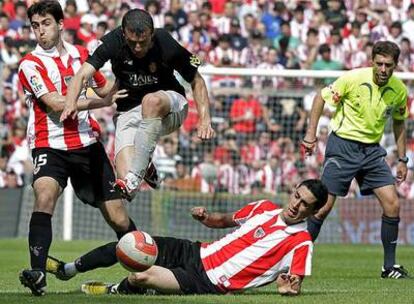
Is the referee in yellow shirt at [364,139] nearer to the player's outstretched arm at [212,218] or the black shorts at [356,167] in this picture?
the black shorts at [356,167]

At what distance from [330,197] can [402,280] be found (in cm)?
140

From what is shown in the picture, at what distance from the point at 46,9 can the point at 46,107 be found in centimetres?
89

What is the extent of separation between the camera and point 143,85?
1126cm

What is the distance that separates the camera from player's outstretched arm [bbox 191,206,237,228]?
9945 mm

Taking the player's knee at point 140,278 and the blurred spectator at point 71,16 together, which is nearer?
the player's knee at point 140,278

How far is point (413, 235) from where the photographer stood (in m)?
21.0

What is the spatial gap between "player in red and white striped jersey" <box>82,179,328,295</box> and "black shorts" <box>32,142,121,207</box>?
101cm

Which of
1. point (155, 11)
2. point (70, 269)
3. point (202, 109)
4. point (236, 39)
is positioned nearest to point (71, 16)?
point (155, 11)

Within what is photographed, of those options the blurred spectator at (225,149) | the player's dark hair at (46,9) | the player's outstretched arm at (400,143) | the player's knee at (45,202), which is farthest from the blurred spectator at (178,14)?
the player's knee at (45,202)

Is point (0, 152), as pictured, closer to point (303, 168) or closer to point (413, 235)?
point (303, 168)

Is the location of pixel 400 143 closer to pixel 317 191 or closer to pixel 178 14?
pixel 317 191

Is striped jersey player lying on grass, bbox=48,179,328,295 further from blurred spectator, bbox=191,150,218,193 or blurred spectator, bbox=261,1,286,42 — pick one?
blurred spectator, bbox=261,1,286,42

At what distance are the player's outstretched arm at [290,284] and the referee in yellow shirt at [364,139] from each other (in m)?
3.28

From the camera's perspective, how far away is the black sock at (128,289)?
994 cm
